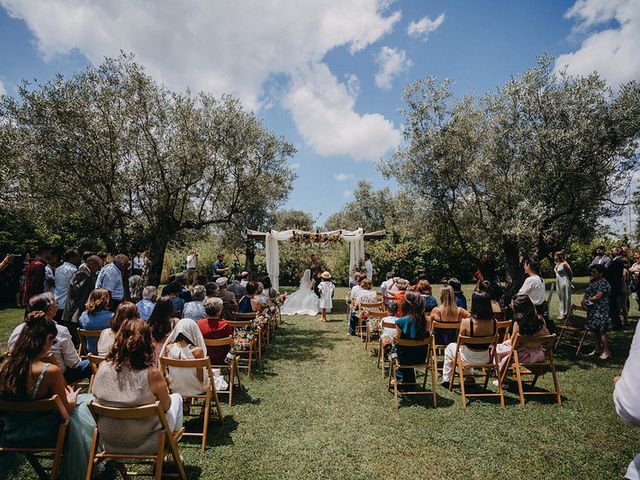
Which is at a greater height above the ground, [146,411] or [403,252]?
[403,252]

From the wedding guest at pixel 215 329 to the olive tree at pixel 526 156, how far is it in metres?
7.16

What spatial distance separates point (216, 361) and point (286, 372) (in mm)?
1874

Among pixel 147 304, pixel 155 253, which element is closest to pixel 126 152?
pixel 155 253

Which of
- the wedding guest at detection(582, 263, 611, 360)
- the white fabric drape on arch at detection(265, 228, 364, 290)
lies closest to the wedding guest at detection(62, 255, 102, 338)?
the white fabric drape on arch at detection(265, 228, 364, 290)

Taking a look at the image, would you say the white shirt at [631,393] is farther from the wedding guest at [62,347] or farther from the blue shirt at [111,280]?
the blue shirt at [111,280]

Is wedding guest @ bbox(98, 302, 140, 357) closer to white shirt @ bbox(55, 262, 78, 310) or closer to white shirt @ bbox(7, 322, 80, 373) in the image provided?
white shirt @ bbox(7, 322, 80, 373)

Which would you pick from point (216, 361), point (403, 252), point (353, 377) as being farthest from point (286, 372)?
point (403, 252)

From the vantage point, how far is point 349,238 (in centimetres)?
1483

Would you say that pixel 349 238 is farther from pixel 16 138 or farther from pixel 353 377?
pixel 16 138

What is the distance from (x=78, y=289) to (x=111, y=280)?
764 mm

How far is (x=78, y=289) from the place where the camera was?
6473mm

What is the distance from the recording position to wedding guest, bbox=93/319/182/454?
295 centimetres

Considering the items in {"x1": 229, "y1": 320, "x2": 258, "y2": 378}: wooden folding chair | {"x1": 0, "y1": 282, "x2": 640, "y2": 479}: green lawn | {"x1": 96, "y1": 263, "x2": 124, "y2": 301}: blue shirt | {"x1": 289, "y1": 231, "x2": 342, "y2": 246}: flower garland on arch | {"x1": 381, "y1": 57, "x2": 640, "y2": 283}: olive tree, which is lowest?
{"x1": 0, "y1": 282, "x2": 640, "y2": 479}: green lawn

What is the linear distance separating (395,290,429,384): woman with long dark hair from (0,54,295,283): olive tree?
746 centimetres
